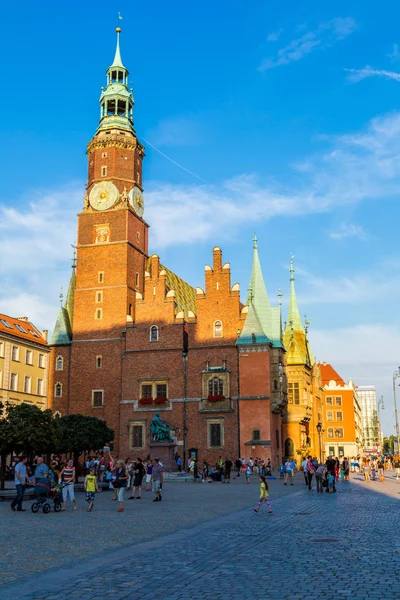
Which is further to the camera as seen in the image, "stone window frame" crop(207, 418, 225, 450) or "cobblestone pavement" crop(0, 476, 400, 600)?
"stone window frame" crop(207, 418, 225, 450)

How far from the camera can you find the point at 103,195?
6850 cm

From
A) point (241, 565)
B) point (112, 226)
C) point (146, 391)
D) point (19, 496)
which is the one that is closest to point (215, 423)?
point (146, 391)

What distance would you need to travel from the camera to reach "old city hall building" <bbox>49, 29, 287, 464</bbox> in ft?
196

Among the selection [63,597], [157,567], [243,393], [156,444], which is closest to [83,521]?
[157,567]

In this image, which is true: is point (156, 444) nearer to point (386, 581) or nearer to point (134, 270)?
point (134, 270)

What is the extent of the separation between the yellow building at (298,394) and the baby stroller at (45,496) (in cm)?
4934

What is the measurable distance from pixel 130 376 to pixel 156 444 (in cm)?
1145

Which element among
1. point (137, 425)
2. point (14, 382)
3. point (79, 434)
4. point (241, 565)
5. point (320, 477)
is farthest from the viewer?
point (14, 382)

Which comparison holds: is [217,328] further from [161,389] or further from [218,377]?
[161,389]

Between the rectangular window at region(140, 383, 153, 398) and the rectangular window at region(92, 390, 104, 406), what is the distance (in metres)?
4.16

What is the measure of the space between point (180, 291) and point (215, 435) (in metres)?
19.4

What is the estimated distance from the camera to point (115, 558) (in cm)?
1324

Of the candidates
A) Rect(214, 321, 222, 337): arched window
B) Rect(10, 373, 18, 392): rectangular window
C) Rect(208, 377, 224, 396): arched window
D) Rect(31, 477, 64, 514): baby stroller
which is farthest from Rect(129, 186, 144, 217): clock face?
Rect(31, 477, 64, 514): baby stroller

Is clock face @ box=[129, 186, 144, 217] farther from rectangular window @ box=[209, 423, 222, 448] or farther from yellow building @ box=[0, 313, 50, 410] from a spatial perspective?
rectangular window @ box=[209, 423, 222, 448]
